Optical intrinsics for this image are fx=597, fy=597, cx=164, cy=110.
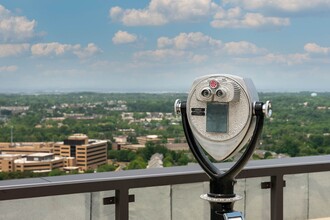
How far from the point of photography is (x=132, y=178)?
10.0 ft

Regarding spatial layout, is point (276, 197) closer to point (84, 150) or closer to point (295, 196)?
point (295, 196)

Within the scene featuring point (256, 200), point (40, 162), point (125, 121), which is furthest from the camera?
point (125, 121)

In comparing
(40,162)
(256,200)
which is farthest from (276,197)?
(40,162)

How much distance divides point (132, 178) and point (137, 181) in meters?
0.04

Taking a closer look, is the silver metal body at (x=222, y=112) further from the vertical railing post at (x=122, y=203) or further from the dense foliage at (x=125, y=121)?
the dense foliage at (x=125, y=121)

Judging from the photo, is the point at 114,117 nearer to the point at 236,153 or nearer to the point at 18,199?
the point at 18,199

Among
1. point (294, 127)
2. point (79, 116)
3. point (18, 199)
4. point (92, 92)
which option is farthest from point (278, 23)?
point (18, 199)

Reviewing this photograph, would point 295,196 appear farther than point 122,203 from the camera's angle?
Yes

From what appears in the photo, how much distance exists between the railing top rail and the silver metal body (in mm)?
839

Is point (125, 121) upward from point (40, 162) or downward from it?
upward

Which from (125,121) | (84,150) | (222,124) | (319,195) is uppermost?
(222,124)

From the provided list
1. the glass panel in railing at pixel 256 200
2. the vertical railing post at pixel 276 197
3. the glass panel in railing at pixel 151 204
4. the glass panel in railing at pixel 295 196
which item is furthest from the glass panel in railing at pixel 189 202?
the glass panel in railing at pixel 295 196

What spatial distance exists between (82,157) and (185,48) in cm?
757

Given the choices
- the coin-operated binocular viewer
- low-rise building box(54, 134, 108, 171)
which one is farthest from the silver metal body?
low-rise building box(54, 134, 108, 171)
